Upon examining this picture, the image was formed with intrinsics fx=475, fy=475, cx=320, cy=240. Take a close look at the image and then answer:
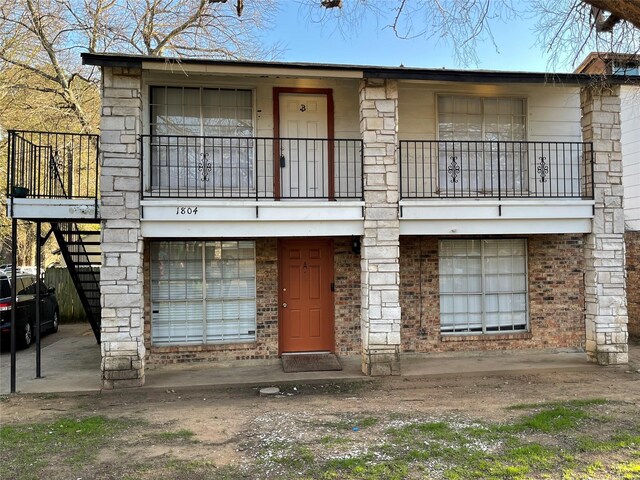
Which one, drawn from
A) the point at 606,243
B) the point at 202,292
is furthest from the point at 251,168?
the point at 606,243

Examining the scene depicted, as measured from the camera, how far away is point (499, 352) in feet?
30.9

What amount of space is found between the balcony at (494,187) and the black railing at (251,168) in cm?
122

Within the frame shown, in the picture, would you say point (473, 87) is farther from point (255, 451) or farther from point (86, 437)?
point (86, 437)

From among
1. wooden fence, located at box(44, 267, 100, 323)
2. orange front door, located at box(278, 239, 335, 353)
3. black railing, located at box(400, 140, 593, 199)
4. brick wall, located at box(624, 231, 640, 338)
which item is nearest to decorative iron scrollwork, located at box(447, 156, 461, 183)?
black railing, located at box(400, 140, 593, 199)

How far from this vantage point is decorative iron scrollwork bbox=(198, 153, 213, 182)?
27.6ft

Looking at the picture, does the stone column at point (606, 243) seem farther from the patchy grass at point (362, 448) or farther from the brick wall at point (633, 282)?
the brick wall at point (633, 282)

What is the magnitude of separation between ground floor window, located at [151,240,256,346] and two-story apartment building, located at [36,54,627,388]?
0.03 meters

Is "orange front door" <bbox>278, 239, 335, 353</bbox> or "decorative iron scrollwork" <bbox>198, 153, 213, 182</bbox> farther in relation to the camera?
"orange front door" <bbox>278, 239, 335, 353</bbox>

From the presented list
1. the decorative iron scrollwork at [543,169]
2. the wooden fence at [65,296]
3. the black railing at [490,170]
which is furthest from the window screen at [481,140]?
the wooden fence at [65,296]

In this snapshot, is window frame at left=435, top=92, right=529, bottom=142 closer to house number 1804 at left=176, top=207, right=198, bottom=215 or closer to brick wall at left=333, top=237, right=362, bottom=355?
brick wall at left=333, top=237, right=362, bottom=355

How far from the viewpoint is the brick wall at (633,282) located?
11.0 m

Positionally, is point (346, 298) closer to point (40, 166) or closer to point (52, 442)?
point (52, 442)

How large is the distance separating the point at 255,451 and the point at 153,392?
2939 mm

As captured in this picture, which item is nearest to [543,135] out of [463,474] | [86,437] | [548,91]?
[548,91]
